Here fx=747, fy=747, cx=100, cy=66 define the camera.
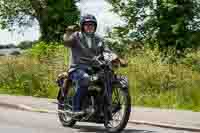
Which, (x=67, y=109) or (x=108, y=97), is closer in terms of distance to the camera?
→ (x=108, y=97)

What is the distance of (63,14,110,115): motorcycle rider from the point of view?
11891mm

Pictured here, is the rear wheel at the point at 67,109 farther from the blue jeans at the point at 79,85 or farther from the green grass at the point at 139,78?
the green grass at the point at 139,78

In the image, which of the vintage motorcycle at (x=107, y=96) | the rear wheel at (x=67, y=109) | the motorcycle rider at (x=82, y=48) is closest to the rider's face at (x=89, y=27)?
the motorcycle rider at (x=82, y=48)

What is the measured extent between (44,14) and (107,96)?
5254cm

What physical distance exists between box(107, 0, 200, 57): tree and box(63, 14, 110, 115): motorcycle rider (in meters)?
25.0

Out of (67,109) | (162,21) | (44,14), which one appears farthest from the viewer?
(44,14)

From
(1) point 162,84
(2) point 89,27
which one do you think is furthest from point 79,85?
(1) point 162,84

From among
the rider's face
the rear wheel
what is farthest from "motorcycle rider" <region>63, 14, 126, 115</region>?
the rear wheel

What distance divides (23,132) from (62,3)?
53.2 m

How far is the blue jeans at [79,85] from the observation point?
11801 mm

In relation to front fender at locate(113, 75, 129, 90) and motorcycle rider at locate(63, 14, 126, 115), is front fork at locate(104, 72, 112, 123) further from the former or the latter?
motorcycle rider at locate(63, 14, 126, 115)

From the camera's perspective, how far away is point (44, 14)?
208 feet

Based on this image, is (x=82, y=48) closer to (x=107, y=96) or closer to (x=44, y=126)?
(x=107, y=96)

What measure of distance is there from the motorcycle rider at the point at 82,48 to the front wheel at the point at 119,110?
1.95ft
